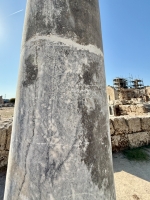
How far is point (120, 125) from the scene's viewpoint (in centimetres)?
433

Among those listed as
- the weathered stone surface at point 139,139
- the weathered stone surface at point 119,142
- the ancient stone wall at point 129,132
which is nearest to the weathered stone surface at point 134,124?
the ancient stone wall at point 129,132

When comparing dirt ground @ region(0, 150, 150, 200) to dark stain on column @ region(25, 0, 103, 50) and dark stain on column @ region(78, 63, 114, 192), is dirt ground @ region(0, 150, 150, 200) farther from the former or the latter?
dark stain on column @ region(25, 0, 103, 50)

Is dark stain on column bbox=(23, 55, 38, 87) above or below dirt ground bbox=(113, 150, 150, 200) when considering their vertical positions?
above

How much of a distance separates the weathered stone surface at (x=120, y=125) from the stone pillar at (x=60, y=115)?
3468 millimetres

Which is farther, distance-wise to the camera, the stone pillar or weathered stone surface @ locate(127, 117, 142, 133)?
weathered stone surface @ locate(127, 117, 142, 133)

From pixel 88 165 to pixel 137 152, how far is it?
3794mm

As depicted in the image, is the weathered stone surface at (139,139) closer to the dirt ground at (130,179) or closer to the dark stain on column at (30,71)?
the dirt ground at (130,179)

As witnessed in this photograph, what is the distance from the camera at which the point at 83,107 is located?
0.89 metres

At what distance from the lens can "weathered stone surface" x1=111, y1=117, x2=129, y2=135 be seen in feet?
13.9

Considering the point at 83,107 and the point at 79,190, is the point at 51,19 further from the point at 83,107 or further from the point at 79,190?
the point at 79,190

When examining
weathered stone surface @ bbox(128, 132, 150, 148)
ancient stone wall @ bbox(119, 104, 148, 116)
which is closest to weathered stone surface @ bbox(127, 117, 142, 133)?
weathered stone surface @ bbox(128, 132, 150, 148)

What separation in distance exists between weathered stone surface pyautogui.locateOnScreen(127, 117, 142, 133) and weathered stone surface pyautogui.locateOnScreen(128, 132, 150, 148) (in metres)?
0.14

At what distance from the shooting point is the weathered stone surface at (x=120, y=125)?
4246 millimetres

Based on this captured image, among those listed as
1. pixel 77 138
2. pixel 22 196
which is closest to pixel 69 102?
pixel 77 138
